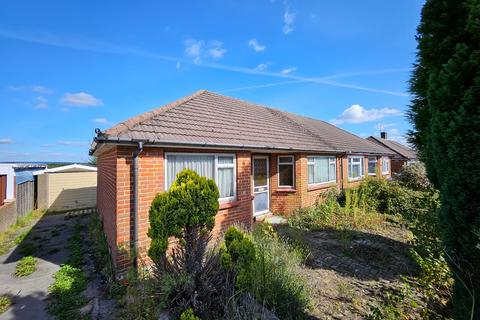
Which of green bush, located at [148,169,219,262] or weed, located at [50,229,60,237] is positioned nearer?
green bush, located at [148,169,219,262]

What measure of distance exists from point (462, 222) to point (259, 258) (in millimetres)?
2835

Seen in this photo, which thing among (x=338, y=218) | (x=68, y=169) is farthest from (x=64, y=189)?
(x=338, y=218)

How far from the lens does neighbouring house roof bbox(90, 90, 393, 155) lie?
5.92 meters

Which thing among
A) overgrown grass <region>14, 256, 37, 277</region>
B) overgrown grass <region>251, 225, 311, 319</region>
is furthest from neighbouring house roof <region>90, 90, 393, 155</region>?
overgrown grass <region>251, 225, 311, 319</region>

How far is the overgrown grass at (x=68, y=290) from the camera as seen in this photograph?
14.3 feet

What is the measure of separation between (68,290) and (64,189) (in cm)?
1361

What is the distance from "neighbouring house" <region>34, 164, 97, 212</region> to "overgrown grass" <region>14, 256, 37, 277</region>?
1026cm

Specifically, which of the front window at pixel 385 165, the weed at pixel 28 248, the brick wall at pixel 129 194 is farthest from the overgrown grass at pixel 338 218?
the front window at pixel 385 165

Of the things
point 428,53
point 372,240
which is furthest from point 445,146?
point 372,240

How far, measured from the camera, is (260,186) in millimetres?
10750

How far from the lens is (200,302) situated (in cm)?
328

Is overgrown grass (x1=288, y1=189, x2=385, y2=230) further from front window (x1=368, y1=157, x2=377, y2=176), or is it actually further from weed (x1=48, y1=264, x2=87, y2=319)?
front window (x1=368, y1=157, x2=377, y2=176)

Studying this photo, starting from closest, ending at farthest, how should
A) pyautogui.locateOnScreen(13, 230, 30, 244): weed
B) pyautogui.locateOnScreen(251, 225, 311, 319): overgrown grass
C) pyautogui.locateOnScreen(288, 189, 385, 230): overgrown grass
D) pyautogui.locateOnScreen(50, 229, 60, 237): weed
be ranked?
pyautogui.locateOnScreen(251, 225, 311, 319): overgrown grass
pyautogui.locateOnScreen(288, 189, 385, 230): overgrown grass
pyautogui.locateOnScreen(13, 230, 30, 244): weed
pyautogui.locateOnScreen(50, 229, 60, 237): weed

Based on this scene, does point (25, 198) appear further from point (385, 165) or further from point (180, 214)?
point (385, 165)
